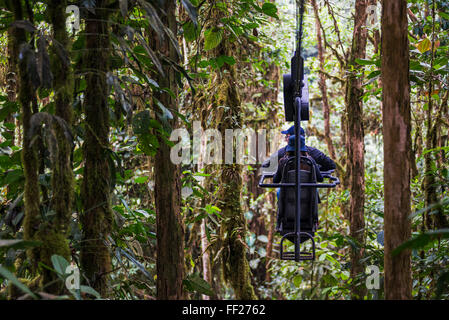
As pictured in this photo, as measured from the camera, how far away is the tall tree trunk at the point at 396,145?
221 cm

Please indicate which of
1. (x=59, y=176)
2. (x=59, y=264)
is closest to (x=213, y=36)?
(x=59, y=176)

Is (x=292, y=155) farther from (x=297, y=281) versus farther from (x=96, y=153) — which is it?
(x=96, y=153)

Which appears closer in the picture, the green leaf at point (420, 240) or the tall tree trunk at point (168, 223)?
the green leaf at point (420, 240)

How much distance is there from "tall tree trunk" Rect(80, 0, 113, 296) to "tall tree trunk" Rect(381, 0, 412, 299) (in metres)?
1.27

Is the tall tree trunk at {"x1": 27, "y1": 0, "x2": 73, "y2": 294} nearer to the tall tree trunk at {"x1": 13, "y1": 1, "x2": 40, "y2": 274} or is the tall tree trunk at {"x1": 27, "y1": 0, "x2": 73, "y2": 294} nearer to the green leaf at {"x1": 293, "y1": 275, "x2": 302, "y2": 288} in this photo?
the tall tree trunk at {"x1": 13, "y1": 1, "x2": 40, "y2": 274}

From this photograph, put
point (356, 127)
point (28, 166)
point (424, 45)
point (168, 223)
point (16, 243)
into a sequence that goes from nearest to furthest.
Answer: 1. point (16, 243)
2. point (28, 166)
3. point (168, 223)
4. point (424, 45)
5. point (356, 127)

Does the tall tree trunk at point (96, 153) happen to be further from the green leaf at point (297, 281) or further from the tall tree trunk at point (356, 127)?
the tall tree trunk at point (356, 127)

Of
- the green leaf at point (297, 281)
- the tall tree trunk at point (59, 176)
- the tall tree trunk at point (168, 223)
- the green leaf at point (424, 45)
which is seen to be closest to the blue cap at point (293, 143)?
the green leaf at point (424, 45)

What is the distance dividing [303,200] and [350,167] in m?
1.90

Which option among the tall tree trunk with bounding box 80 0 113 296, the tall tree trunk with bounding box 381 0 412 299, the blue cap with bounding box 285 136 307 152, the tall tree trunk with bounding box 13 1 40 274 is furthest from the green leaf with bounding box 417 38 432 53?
the tall tree trunk with bounding box 13 1 40 274

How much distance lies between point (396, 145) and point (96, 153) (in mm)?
1372

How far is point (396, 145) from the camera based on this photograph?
2281mm

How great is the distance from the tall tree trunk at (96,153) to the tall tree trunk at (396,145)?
1269 mm

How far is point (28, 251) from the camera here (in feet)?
5.82
